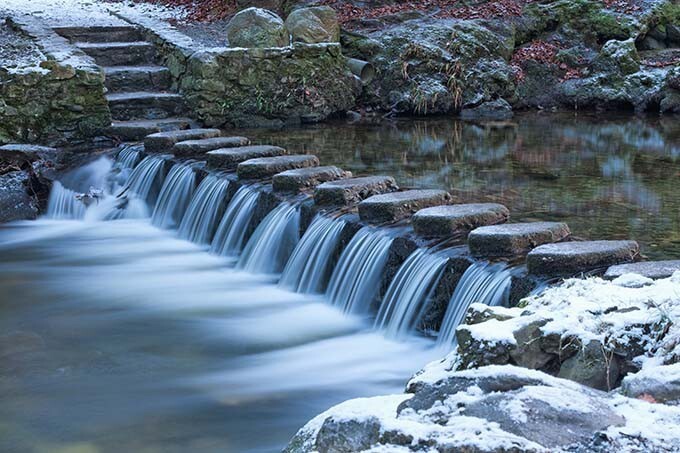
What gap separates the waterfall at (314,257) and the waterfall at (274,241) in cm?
21

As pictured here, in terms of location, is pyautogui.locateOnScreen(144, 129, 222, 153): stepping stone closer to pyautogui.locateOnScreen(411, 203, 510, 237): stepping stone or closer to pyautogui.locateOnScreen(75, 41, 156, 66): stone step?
pyautogui.locateOnScreen(75, 41, 156, 66): stone step

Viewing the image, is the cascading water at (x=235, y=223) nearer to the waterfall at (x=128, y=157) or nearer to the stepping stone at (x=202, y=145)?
the stepping stone at (x=202, y=145)

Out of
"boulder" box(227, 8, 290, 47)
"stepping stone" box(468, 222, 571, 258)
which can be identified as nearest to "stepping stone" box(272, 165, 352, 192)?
"stepping stone" box(468, 222, 571, 258)

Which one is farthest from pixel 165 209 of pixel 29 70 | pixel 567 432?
pixel 567 432

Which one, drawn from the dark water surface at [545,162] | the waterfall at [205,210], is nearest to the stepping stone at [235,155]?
the waterfall at [205,210]

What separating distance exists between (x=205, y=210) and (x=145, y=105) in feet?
10.3

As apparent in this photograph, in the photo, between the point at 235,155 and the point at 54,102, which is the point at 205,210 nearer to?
the point at 235,155

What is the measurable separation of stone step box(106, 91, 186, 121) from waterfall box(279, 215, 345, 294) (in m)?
4.71

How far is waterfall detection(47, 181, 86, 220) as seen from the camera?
30.1 feet

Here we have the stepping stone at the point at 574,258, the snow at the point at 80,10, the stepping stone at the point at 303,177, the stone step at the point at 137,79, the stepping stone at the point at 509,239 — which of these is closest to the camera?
the stepping stone at the point at 574,258

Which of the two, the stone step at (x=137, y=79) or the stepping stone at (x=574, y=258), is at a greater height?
the stone step at (x=137, y=79)

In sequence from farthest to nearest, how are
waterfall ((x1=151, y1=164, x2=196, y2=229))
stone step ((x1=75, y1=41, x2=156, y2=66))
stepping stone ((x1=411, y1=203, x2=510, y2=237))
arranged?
stone step ((x1=75, y1=41, x2=156, y2=66)) → waterfall ((x1=151, y1=164, x2=196, y2=229)) → stepping stone ((x1=411, y1=203, x2=510, y2=237))

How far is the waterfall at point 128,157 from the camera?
9523 millimetres

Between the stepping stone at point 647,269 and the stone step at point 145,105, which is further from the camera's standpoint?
→ the stone step at point 145,105
